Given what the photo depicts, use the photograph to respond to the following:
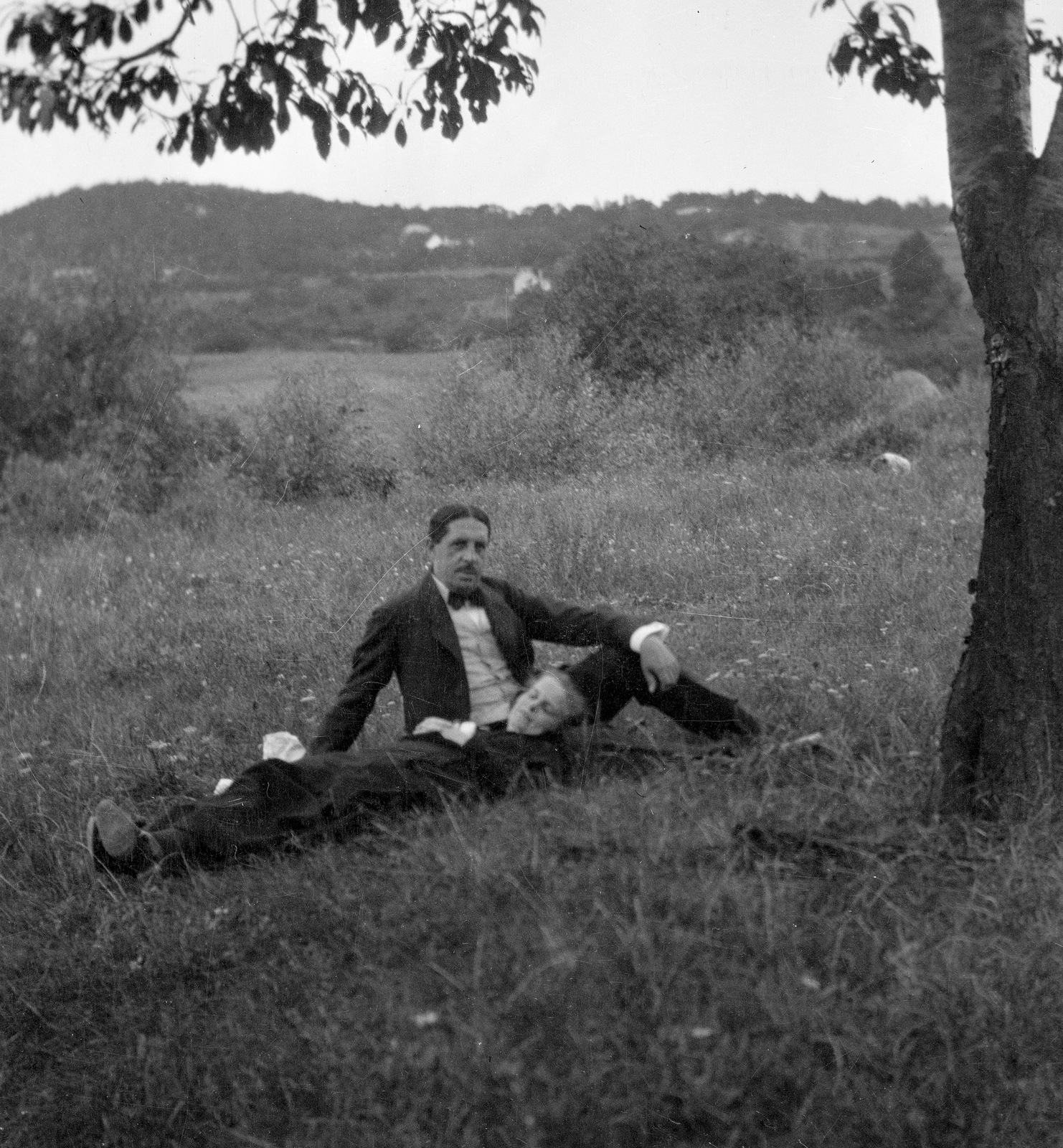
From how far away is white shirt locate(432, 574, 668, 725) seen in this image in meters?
5.21

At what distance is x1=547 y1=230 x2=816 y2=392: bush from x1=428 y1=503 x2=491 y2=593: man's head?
754 centimetres

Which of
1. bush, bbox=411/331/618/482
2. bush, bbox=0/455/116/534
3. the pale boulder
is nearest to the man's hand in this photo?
bush, bbox=411/331/618/482

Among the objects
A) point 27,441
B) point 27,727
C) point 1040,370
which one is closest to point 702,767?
point 1040,370

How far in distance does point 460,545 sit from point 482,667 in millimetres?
502

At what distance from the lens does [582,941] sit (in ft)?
11.1

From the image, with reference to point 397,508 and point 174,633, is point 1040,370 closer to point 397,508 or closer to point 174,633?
point 174,633

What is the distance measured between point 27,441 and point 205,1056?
15.3m

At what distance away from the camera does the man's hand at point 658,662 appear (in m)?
4.92

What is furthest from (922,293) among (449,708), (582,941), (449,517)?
(582,941)

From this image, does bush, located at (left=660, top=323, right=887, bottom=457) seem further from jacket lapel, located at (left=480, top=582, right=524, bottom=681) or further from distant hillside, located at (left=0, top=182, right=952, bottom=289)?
jacket lapel, located at (left=480, top=582, right=524, bottom=681)

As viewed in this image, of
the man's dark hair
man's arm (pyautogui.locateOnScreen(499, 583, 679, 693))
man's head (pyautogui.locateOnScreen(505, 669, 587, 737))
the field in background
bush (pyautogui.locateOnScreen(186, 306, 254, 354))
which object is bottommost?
man's head (pyautogui.locateOnScreen(505, 669, 587, 737))

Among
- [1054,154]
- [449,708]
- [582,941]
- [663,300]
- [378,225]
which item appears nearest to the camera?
[582,941]

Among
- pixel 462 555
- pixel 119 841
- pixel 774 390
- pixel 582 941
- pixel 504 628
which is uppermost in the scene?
pixel 774 390

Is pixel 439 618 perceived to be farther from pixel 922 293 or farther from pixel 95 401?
pixel 922 293
